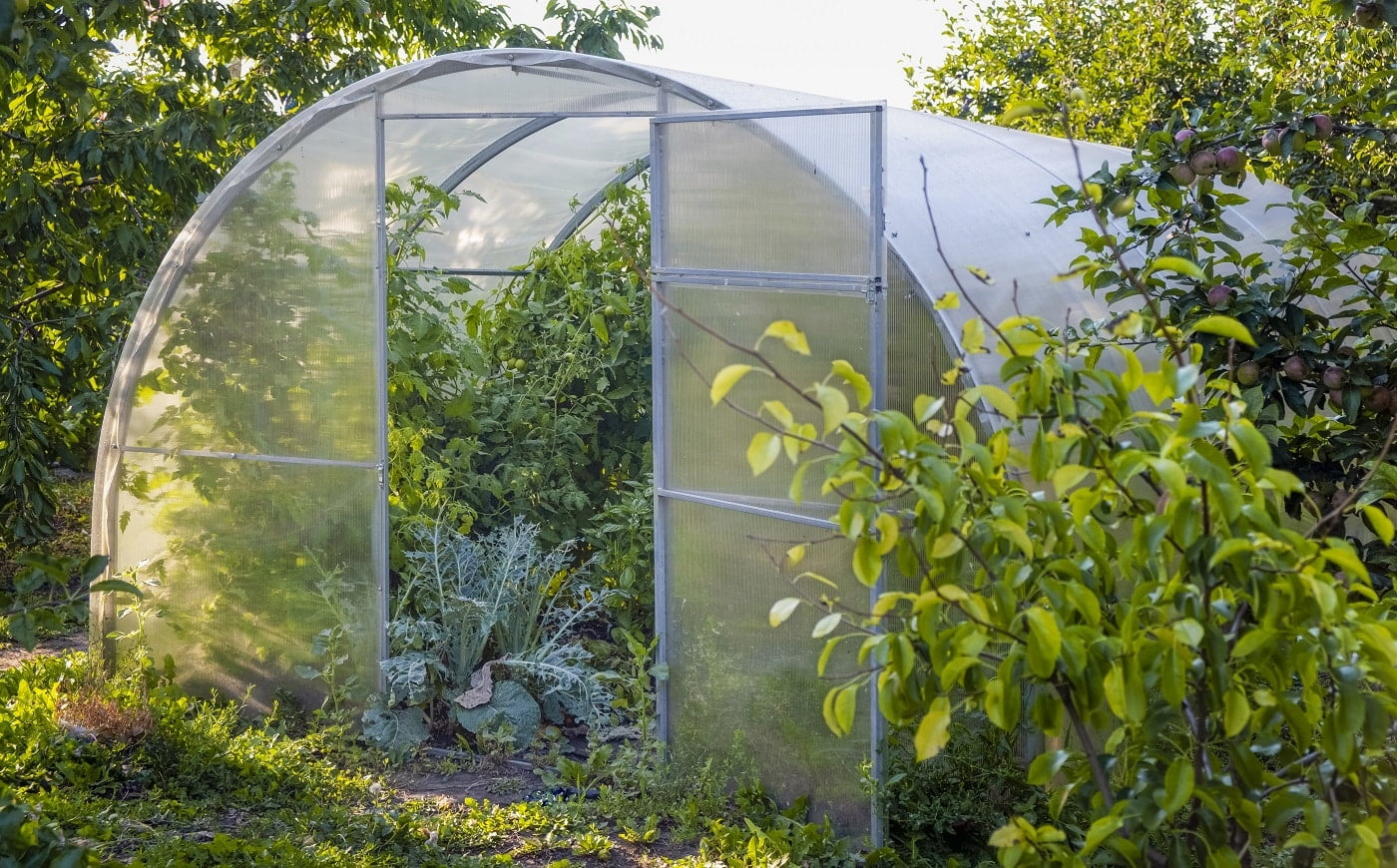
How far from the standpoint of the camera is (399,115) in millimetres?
5367

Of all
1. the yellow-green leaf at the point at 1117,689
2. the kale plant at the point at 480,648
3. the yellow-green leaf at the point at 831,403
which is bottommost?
the kale plant at the point at 480,648

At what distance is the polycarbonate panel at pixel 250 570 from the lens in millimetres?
5359

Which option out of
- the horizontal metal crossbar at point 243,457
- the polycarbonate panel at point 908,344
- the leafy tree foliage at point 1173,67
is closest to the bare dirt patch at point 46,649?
the horizontal metal crossbar at point 243,457

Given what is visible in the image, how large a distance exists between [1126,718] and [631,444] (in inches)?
199

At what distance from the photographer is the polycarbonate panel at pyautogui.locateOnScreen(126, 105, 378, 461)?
17.4 feet

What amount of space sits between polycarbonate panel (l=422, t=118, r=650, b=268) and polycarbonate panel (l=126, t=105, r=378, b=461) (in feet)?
5.60

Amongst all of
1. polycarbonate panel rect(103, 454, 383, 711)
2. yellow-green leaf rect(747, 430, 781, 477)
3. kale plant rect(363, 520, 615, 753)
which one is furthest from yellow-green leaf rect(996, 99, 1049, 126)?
polycarbonate panel rect(103, 454, 383, 711)

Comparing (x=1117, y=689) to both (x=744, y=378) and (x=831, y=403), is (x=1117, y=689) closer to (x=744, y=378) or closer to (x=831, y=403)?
(x=831, y=403)

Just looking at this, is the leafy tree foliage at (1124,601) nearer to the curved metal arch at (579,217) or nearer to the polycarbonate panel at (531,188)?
the polycarbonate panel at (531,188)

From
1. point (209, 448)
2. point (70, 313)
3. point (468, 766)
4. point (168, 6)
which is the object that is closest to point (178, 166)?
point (168, 6)

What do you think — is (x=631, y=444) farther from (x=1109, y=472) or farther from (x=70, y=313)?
(x=1109, y=472)

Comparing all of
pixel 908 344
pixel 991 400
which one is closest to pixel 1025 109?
pixel 991 400

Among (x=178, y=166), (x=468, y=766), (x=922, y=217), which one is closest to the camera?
(x=922, y=217)

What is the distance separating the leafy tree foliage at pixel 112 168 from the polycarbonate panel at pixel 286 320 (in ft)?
2.56
